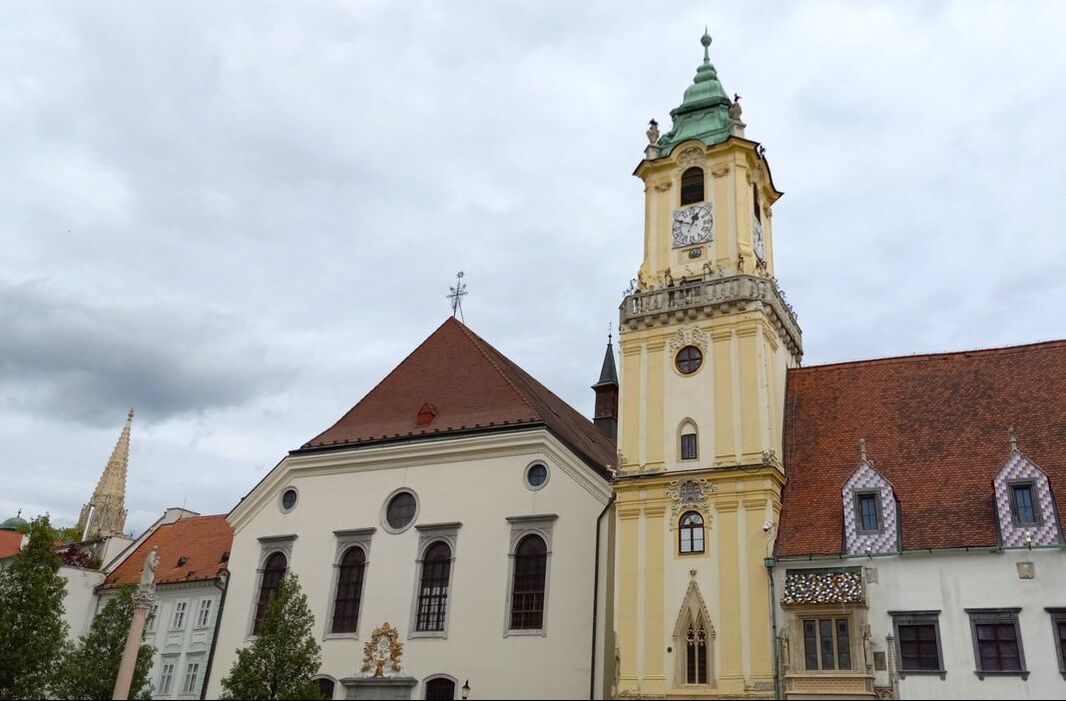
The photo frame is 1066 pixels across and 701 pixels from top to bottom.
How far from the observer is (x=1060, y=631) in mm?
21141

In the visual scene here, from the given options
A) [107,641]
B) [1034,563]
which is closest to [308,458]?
[107,641]

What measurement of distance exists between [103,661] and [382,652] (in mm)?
8565

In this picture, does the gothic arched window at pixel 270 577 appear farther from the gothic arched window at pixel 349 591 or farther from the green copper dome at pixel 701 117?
the green copper dome at pixel 701 117

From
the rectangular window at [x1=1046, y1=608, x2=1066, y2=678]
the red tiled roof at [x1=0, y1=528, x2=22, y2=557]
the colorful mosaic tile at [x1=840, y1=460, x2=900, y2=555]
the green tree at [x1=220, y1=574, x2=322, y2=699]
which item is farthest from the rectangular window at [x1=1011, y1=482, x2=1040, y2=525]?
the red tiled roof at [x1=0, y1=528, x2=22, y2=557]

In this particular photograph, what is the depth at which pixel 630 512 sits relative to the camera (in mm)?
26109

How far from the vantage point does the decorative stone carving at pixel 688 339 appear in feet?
90.7

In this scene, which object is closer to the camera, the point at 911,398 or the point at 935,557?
the point at 935,557

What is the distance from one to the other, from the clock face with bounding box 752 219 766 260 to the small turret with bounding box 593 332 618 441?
50.5 ft

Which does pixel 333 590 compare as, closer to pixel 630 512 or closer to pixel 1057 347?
pixel 630 512

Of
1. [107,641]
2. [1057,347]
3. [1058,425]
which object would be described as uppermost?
[1057,347]

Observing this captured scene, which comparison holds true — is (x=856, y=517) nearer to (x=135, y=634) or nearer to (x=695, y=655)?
(x=695, y=655)

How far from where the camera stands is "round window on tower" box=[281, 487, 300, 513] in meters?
32.3

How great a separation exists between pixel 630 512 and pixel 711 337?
5600 mm

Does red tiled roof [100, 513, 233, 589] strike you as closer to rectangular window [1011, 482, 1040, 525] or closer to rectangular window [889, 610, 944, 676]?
rectangular window [889, 610, 944, 676]
